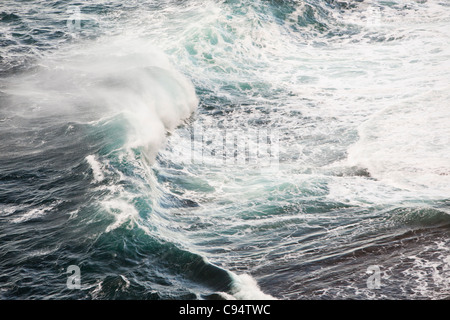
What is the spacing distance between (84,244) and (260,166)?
17.9 ft

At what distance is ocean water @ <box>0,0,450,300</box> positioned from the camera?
921 cm

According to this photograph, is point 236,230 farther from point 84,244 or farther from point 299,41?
point 299,41

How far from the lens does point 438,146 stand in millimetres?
14062

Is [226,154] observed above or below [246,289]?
below

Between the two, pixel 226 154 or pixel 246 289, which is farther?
pixel 226 154

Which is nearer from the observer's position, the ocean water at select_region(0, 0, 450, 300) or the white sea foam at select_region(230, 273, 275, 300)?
the white sea foam at select_region(230, 273, 275, 300)

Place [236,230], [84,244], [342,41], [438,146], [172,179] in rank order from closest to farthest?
[84,244] → [236,230] → [172,179] → [438,146] → [342,41]

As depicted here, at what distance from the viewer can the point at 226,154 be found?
1466cm

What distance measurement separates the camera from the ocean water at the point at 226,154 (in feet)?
30.2

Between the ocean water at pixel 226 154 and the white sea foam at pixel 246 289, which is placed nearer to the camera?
the white sea foam at pixel 246 289
